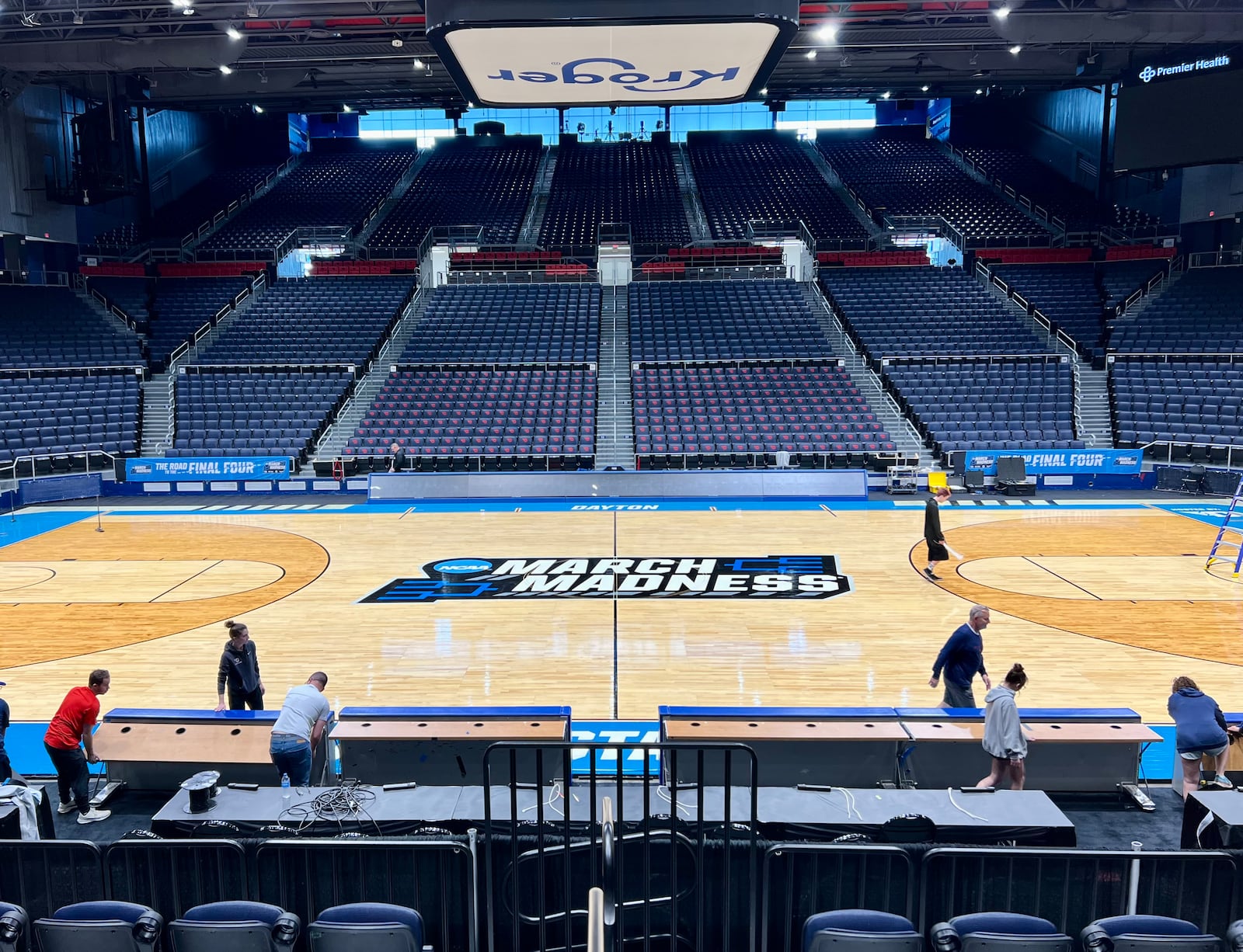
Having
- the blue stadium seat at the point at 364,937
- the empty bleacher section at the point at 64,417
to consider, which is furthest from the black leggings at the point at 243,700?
the empty bleacher section at the point at 64,417

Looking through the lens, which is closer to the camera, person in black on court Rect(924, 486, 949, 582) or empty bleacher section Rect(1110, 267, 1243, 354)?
person in black on court Rect(924, 486, 949, 582)

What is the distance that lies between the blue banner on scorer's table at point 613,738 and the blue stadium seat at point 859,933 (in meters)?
3.65

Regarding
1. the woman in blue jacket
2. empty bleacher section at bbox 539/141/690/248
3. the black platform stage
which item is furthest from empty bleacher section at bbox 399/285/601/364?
the black platform stage

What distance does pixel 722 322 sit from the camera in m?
30.8

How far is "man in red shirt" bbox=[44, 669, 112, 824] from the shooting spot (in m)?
6.64

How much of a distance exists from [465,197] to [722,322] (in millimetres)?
18305

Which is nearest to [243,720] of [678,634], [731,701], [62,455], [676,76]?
[731,701]

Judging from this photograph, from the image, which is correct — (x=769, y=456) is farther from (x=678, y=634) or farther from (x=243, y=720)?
(x=243, y=720)

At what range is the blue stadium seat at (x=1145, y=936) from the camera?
152 inches

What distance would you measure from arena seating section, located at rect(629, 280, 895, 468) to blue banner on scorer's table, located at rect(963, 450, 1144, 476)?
2.50m

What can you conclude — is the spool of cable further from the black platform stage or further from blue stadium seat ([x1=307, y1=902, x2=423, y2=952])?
blue stadium seat ([x1=307, y1=902, x2=423, y2=952])

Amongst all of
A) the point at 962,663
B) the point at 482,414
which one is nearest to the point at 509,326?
the point at 482,414

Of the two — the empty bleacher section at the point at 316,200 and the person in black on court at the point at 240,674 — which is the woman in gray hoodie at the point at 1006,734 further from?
the empty bleacher section at the point at 316,200

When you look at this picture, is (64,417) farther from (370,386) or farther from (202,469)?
(370,386)
